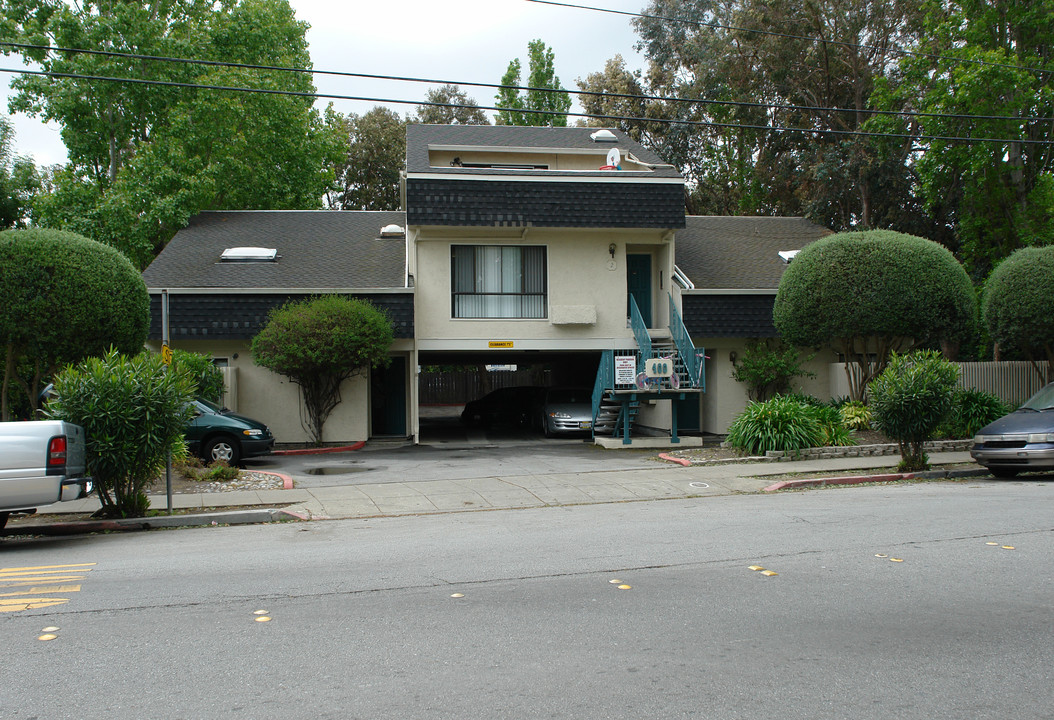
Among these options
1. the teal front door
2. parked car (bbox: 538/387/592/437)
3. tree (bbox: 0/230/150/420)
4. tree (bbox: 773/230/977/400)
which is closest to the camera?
tree (bbox: 0/230/150/420)

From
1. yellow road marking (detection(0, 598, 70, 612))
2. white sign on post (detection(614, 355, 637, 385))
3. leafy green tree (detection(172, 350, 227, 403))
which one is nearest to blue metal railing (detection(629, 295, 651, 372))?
white sign on post (detection(614, 355, 637, 385))

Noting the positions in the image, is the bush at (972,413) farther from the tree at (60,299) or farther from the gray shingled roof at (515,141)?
the tree at (60,299)

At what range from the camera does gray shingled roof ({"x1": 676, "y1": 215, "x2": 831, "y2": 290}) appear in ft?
73.8

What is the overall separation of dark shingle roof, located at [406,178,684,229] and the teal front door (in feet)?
6.83

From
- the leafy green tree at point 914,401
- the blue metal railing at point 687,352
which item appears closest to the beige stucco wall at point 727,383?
the blue metal railing at point 687,352

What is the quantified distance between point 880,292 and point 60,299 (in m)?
14.6

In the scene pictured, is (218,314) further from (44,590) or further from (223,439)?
(44,590)

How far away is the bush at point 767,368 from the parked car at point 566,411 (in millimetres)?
3838

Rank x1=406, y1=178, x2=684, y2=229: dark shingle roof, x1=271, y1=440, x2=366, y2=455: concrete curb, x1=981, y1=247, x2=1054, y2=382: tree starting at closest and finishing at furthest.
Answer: x1=981, y1=247, x2=1054, y2=382: tree → x1=271, y1=440, x2=366, y2=455: concrete curb → x1=406, y1=178, x2=684, y2=229: dark shingle roof

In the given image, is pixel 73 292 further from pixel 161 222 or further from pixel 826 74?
pixel 826 74

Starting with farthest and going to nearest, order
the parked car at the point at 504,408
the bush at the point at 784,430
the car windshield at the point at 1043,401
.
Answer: the parked car at the point at 504,408 → the bush at the point at 784,430 → the car windshield at the point at 1043,401

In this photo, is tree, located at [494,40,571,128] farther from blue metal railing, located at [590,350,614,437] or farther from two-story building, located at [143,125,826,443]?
blue metal railing, located at [590,350,614,437]

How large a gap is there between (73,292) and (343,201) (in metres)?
29.9

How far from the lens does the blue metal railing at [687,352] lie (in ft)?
61.0
